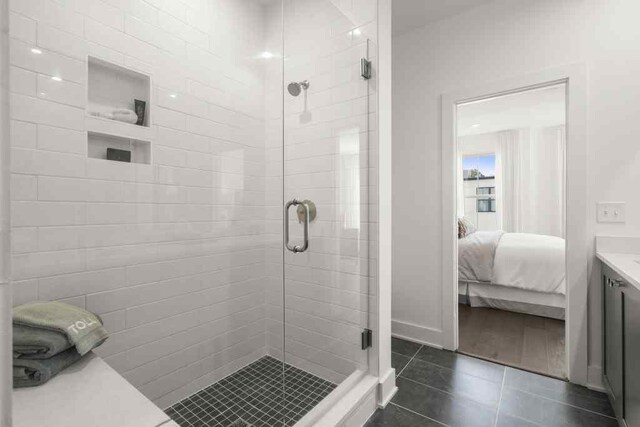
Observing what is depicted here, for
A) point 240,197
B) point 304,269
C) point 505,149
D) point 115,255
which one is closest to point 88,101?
point 115,255

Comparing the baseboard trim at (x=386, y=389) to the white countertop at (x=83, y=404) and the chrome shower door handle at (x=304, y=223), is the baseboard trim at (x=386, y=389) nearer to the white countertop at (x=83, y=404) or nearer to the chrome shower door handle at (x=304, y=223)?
the chrome shower door handle at (x=304, y=223)

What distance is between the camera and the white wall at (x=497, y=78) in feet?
6.22

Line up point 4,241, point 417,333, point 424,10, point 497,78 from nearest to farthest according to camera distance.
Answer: point 4,241, point 497,78, point 424,10, point 417,333

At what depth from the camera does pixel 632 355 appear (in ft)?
4.35

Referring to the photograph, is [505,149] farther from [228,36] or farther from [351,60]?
[228,36]

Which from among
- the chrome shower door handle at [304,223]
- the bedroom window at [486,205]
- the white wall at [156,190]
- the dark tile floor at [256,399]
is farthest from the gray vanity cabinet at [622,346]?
the bedroom window at [486,205]

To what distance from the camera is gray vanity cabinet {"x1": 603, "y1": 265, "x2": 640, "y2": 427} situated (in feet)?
4.23

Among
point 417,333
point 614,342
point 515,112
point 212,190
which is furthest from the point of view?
point 515,112

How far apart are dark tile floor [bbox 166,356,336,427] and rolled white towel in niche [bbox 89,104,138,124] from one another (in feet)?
4.39

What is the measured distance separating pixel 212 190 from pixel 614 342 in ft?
7.43

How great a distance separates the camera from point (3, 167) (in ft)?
1.51

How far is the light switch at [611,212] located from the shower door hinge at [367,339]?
1586mm

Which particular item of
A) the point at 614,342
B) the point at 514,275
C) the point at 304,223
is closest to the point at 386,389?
the point at 304,223

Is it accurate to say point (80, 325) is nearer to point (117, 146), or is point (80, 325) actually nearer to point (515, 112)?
point (117, 146)
